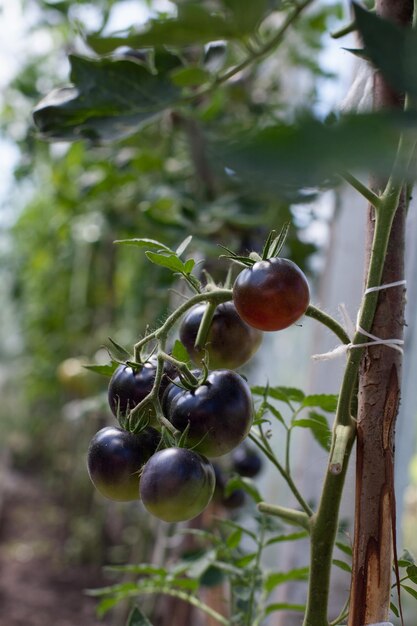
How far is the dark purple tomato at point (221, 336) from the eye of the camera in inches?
19.4

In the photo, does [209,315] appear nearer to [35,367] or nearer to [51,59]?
[51,59]

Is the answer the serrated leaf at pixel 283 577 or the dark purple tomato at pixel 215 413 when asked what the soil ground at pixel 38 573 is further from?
the dark purple tomato at pixel 215 413

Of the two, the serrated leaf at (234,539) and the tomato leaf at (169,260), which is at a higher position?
the tomato leaf at (169,260)

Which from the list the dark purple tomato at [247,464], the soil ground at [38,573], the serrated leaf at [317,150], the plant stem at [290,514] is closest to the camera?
the serrated leaf at [317,150]

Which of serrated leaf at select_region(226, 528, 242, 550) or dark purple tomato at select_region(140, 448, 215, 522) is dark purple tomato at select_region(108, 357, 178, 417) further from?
serrated leaf at select_region(226, 528, 242, 550)

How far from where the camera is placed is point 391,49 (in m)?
0.22

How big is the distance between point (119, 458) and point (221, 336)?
116 mm

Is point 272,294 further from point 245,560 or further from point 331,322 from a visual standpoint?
point 245,560

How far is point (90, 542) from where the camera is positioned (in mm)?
2832

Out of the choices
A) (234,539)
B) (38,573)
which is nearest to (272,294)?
(234,539)

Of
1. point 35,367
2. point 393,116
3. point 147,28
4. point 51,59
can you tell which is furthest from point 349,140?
point 35,367

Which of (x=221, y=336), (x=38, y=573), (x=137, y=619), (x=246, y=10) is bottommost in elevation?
(x=38, y=573)

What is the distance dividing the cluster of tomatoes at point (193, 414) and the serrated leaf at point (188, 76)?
25cm

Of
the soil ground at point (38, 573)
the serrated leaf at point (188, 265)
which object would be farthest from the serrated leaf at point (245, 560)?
the soil ground at point (38, 573)
